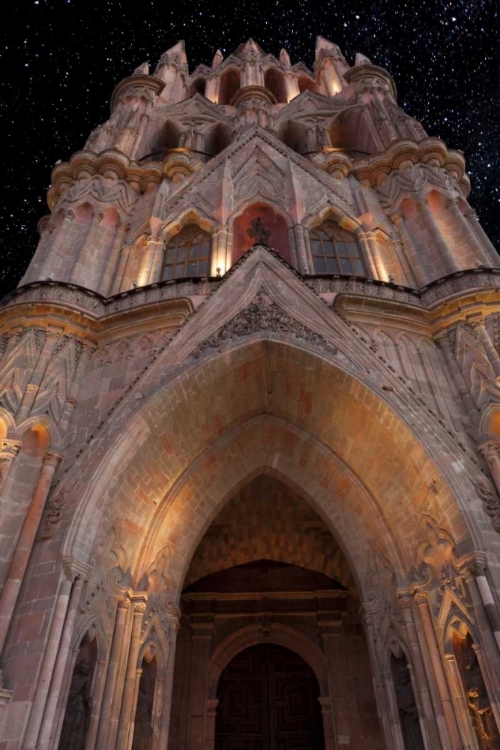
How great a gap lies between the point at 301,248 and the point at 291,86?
60.8ft

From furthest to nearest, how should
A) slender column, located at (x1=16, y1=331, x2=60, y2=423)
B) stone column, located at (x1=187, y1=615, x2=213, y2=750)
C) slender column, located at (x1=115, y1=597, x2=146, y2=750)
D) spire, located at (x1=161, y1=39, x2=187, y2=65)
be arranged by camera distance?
spire, located at (x1=161, y1=39, x2=187, y2=65) → stone column, located at (x1=187, y1=615, x2=213, y2=750) → slender column, located at (x1=16, y1=331, x2=60, y2=423) → slender column, located at (x1=115, y1=597, x2=146, y2=750)

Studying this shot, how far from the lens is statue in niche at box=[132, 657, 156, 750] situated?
9.59 m

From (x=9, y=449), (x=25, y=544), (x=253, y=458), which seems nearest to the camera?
(x=25, y=544)

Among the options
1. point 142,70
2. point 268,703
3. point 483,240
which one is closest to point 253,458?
point 268,703

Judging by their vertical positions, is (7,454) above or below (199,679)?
above

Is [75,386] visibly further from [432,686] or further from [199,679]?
[432,686]

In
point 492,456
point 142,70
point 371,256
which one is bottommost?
point 492,456

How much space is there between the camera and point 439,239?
15.5 m

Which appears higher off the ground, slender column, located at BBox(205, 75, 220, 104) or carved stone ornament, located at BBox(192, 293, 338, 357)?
slender column, located at BBox(205, 75, 220, 104)

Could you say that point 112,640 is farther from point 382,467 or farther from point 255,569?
point 255,569

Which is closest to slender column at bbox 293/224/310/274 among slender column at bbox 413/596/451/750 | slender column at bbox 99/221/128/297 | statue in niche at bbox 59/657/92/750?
slender column at bbox 99/221/128/297

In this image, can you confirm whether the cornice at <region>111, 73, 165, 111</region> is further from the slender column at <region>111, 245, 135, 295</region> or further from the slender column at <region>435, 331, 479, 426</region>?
the slender column at <region>435, 331, 479, 426</region>

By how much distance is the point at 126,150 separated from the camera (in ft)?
68.4

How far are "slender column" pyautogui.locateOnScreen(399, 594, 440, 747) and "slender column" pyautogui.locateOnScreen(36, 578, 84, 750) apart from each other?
5.91 m
